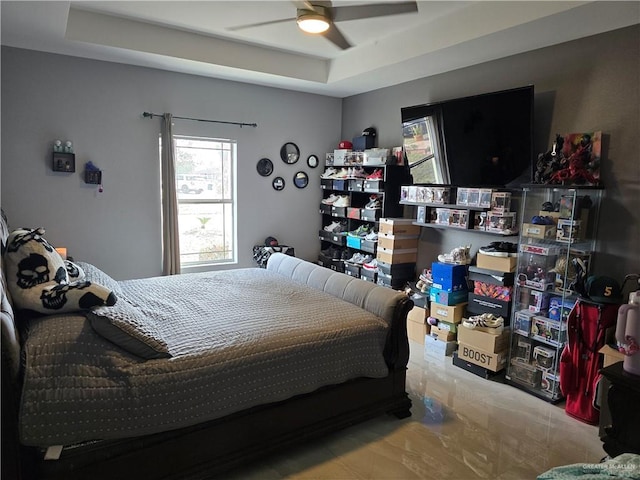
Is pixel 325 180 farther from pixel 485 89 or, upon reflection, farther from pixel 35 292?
pixel 35 292

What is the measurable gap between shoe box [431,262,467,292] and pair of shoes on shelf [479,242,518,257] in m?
0.32

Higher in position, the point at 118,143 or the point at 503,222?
the point at 118,143

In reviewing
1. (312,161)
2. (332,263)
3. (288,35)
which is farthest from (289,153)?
(288,35)

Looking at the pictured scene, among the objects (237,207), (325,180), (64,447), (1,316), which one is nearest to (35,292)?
(1,316)

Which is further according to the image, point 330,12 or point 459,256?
point 459,256

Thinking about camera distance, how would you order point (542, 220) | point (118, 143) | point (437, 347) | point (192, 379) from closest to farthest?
point (192, 379), point (542, 220), point (437, 347), point (118, 143)

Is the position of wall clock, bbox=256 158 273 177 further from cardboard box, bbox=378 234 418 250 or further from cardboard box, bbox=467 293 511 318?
cardboard box, bbox=467 293 511 318

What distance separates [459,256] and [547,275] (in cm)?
83

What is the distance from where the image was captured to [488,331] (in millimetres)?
3287

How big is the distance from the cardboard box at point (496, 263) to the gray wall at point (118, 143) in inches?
101

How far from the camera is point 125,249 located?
4.28 m

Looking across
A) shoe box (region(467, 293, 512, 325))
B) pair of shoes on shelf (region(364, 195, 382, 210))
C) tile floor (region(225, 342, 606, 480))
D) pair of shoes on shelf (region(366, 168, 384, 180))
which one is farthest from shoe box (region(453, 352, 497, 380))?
pair of shoes on shelf (region(366, 168, 384, 180))

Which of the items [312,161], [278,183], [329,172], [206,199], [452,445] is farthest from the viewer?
[312,161]

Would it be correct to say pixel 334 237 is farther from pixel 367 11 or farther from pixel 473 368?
pixel 367 11
